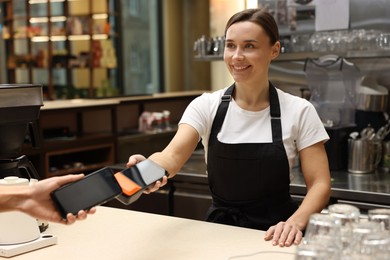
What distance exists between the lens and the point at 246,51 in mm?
2430

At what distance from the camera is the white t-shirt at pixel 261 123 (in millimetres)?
2416

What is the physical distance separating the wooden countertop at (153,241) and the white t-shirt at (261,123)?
42 centimetres

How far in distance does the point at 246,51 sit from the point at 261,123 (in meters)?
0.30

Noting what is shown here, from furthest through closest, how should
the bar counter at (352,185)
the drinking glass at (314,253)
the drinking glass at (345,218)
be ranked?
the bar counter at (352,185), the drinking glass at (345,218), the drinking glass at (314,253)

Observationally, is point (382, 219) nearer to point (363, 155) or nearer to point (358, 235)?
point (358, 235)

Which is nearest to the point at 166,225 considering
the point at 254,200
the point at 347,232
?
the point at 254,200

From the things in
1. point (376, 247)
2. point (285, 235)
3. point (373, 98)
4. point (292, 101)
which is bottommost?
point (285, 235)

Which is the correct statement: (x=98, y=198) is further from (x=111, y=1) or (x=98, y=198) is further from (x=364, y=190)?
(x=111, y=1)

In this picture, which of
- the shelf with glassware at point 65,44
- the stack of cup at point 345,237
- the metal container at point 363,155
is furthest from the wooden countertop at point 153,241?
the shelf with glassware at point 65,44

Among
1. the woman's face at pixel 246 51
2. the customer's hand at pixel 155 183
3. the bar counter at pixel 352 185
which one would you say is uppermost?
the woman's face at pixel 246 51

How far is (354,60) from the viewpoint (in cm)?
396

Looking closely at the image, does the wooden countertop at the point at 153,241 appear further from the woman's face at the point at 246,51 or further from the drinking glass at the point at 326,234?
the woman's face at the point at 246,51

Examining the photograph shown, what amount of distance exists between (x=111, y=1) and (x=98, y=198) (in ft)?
24.7

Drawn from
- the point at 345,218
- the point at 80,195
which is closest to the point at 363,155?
the point at 345,218
